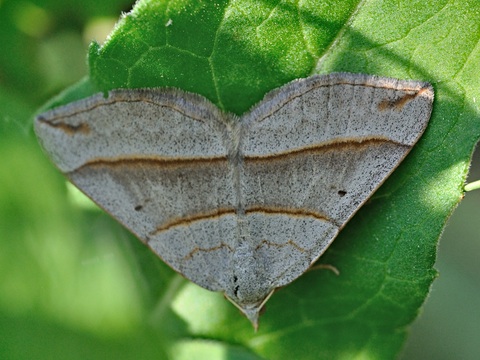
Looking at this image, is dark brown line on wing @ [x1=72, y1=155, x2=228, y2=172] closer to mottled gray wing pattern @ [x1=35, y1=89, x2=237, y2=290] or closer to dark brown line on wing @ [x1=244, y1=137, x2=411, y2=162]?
mottled gray wing pattern @ [x1=35, y1=89, x2=237, y2=290]

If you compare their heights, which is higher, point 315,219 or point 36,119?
point 36,119

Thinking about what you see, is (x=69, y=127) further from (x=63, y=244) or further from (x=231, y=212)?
(x=231, y=212)

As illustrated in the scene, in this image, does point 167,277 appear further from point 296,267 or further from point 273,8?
point 273,8

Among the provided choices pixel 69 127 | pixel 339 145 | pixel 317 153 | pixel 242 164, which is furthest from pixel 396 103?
pixel 69 127

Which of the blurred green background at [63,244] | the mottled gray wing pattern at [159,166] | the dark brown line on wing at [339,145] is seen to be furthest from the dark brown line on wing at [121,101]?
the dark brown line on wing at [339,145]

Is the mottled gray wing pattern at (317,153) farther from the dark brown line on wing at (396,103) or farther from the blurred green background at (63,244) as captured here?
the blurred green background at (63,244)

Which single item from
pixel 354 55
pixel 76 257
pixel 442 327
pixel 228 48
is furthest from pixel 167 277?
pixel 442 327
